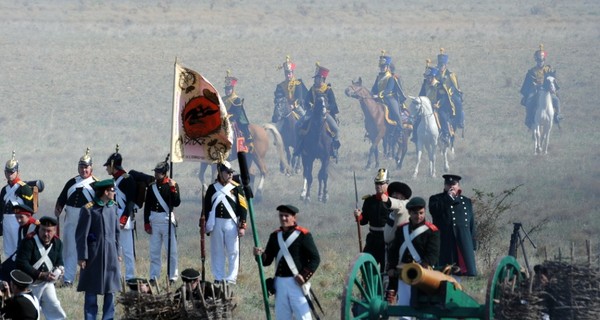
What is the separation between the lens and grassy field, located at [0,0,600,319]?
3584 centimetres

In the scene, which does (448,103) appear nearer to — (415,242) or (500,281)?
(415,242)

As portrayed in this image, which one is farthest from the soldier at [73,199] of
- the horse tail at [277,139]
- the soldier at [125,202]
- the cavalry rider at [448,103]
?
Result: the cavalry rider at [448,103]

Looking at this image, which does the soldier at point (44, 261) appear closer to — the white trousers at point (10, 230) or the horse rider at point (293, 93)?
the white trousers at point (10, 230)

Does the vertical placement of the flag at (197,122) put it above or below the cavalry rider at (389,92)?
A: below

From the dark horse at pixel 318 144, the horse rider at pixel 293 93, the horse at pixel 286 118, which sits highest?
the horse rider at pixel 293 93

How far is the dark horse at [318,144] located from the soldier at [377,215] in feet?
58.3

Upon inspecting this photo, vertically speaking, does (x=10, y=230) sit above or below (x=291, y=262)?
above

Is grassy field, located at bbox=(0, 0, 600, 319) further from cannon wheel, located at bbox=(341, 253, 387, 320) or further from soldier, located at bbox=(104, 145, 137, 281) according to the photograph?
cannon wheel, located at bbox=(341, 253, 387, 320)

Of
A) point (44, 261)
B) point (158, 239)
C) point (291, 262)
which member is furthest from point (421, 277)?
point (158, 239)

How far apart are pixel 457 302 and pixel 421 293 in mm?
310

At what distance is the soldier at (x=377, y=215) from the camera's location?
1560 cm

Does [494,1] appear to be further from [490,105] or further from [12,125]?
[12,125]

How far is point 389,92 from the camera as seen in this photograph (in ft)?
130

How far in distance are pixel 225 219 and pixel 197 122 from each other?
2.99 meters
